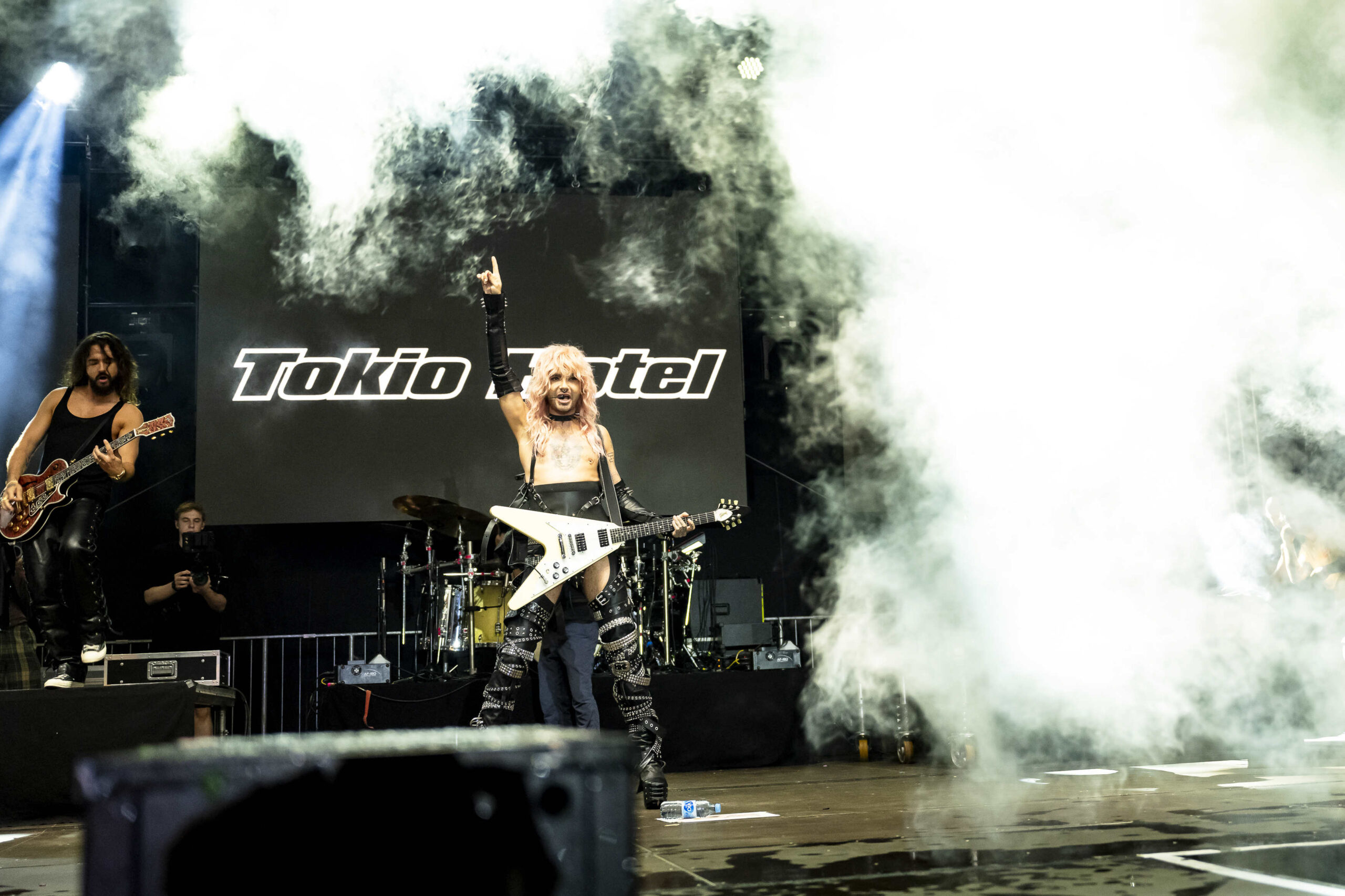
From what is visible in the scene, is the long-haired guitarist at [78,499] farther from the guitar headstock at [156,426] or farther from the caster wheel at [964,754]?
the caster wheel at [964,754]

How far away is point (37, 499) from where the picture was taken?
5.64 m

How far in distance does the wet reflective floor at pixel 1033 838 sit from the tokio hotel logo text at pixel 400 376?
15.1 ft

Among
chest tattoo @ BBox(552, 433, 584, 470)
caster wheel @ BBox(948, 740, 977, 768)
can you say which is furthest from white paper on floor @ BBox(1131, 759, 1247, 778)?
chest tattoo @ BBox(552, 433, 584, 470)

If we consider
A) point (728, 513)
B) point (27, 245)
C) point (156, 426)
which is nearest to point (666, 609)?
point (728, 513)

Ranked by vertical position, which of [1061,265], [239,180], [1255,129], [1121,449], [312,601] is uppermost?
[239,180]

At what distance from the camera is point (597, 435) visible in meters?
5.14

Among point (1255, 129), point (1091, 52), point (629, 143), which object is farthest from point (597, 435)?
point (629, 143)

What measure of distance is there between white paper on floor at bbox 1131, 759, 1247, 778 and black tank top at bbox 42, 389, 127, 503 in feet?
19.1

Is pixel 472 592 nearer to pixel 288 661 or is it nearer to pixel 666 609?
pixel 666 609

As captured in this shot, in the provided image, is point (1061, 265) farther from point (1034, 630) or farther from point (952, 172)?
point (1034, 630)

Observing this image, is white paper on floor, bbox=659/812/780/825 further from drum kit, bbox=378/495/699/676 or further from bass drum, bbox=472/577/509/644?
bass drum, bbox=472/577/509/644

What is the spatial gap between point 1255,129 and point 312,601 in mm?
8278

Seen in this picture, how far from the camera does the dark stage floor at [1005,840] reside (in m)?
2.57

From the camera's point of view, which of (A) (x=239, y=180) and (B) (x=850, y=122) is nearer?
(B) (x=850, y=122)
